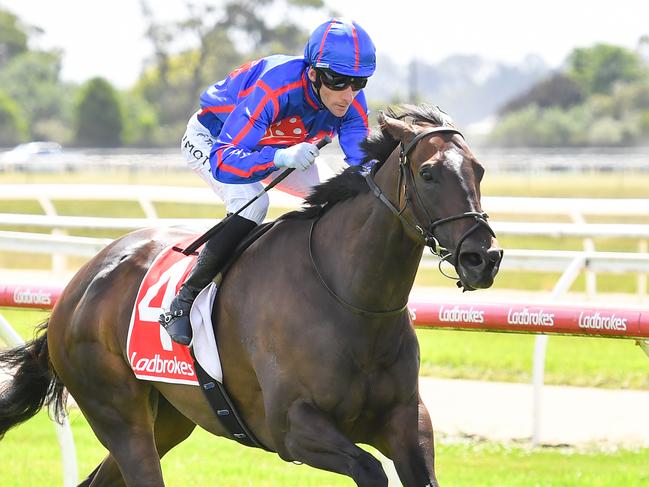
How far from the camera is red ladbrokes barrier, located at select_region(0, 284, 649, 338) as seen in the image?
422 cm

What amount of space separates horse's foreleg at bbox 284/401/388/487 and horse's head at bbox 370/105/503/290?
24.2 inches

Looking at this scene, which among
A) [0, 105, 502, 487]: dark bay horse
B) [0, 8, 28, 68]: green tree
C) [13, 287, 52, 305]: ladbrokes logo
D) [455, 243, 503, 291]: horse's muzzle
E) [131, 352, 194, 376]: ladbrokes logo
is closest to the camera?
[455, 243, 503, 291]: horse's muzzle

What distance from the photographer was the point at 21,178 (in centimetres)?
3425

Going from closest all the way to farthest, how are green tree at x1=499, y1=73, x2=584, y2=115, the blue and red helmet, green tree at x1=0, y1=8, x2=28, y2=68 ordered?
Answer: the blue and red helmet → green tree at x1=499, y1=73, x2=584, y2=115 → green tree at x1=0, y1=8, x2=28, y2=68

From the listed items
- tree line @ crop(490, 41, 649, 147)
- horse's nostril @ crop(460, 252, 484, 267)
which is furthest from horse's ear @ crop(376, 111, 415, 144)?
tree line @ crop(490, 41, 649, 147)

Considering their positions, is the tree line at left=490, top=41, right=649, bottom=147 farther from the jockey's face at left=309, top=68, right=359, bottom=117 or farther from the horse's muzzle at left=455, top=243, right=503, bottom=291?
the horse's muzzle at left=455, top=243, right=503, bottom=291

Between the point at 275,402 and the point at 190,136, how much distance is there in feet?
4.46

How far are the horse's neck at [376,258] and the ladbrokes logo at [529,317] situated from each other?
0.79 metres

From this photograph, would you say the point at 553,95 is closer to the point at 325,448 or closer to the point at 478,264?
the point at 325,448

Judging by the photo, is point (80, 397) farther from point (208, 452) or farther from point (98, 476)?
point (208, 452)

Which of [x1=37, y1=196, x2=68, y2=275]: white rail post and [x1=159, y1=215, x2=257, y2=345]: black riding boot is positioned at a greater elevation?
[x1=159, y1=215, x2=257, y2=345]: black riding boot

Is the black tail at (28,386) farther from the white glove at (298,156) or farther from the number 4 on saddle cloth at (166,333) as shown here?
the white glove at (298,156)

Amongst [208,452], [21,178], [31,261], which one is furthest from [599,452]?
[21,178]

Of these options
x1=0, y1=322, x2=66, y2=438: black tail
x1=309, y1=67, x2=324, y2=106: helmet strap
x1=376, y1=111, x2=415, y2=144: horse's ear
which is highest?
x1=309, y1=67, x2=324, y2=106: helmet strap
